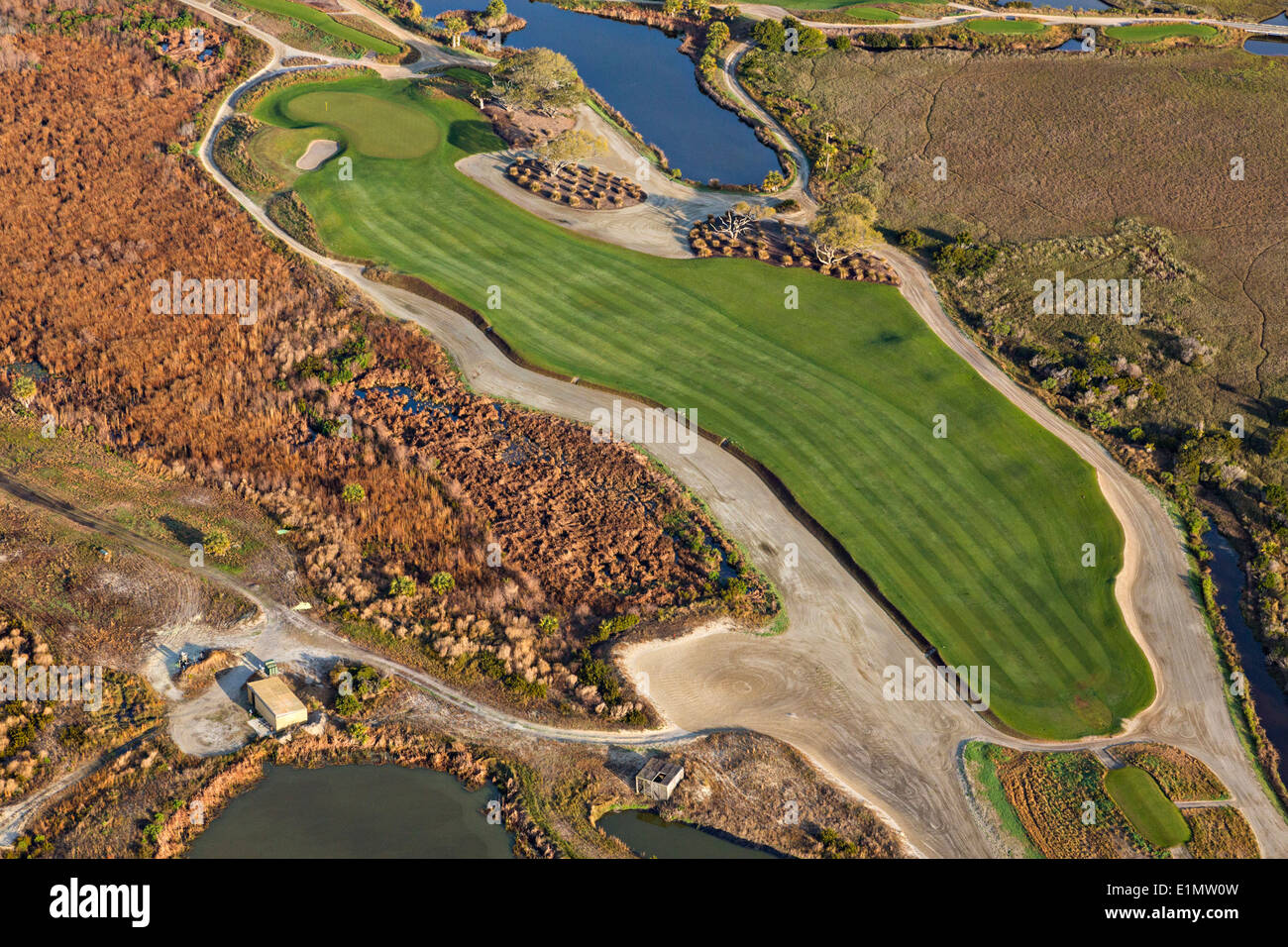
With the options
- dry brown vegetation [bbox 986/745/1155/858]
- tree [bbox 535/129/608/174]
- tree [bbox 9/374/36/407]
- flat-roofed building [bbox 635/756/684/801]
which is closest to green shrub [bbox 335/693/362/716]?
flat-roofed building [bbox 635/756/684/801]

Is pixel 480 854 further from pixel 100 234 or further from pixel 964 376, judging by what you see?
pixel 100 234

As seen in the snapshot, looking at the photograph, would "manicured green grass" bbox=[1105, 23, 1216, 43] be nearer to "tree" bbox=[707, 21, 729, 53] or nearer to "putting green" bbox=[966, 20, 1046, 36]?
"putting green" bbox=[966, 20, 1046, 36]

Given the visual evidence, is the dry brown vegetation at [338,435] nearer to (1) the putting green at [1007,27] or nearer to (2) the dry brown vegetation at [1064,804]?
(2) the dry brown vegetation at [1064,804]

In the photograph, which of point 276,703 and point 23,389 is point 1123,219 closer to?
point 276,703

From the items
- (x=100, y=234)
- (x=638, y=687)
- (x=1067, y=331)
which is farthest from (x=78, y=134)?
(x=1067, y=331)

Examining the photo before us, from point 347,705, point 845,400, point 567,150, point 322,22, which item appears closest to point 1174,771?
point 845,400

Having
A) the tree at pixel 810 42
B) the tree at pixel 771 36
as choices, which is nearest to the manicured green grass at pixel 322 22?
the tree at pixel 771 36
